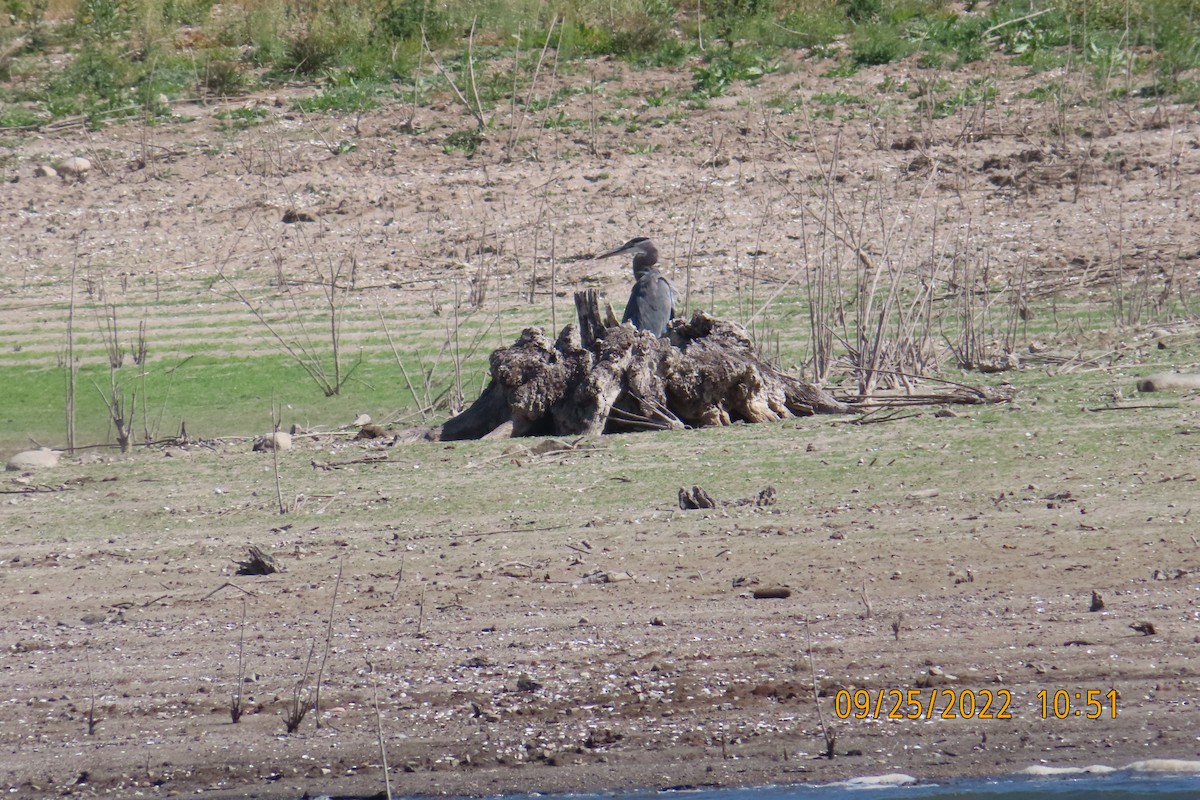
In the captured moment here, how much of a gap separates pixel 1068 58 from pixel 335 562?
12.2 meters

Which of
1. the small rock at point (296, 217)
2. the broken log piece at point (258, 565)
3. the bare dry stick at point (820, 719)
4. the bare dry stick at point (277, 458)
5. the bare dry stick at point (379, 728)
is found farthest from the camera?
the small rock at point (296, 217)

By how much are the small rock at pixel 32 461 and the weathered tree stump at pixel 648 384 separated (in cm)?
257

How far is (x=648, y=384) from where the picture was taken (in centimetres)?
876

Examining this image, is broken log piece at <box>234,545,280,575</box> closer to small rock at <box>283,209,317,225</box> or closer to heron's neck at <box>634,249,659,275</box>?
heron's neck at <box>634,249,659,275</box>

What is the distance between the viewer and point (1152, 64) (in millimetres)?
16188

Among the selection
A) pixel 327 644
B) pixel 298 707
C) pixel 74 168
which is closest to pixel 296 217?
pixel 74 168

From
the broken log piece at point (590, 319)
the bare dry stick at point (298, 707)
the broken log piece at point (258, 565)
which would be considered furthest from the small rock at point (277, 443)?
the bare dry stick at point (298, 707)

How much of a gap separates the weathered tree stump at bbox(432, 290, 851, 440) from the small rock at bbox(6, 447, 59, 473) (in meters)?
2.57

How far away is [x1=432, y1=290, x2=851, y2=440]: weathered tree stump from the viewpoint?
28.5 feet

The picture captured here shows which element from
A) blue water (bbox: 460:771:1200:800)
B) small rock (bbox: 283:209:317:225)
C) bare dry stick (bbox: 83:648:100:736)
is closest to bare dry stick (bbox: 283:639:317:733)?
bare dry stick (bbox: 83:648:100:736)

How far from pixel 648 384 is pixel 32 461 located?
11.5ft

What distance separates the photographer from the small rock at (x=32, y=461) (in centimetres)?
898
